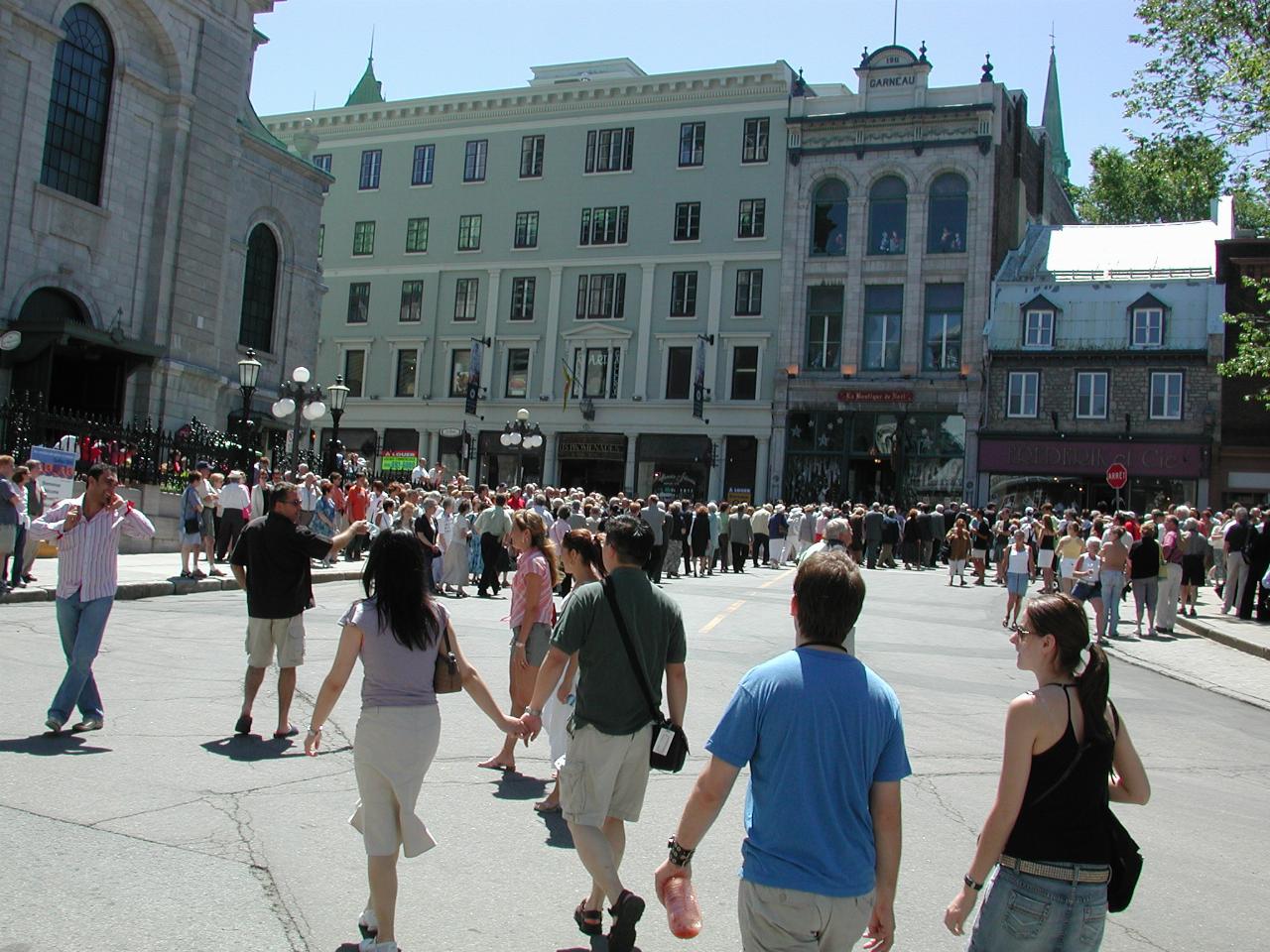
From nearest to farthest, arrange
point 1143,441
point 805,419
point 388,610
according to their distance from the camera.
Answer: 1. point 388,610
2. point 1143,441
3. point 805,419

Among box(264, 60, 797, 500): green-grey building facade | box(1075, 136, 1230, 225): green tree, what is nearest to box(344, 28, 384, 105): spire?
box(264, 60, 797, 500): green-grey building facade

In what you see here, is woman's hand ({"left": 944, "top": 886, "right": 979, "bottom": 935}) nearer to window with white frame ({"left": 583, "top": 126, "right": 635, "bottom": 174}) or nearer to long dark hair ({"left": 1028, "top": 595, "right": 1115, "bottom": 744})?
long dark hair ({"left": 1028, "top": 595, "right": 1115, "bottom": 744})

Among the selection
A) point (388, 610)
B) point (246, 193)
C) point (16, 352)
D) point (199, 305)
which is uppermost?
point (246, 193)

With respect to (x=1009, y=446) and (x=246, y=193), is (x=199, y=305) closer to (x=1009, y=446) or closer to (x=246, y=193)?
(x=246, y=193)

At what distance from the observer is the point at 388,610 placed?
4.89 m

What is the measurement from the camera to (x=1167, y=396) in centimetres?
4038

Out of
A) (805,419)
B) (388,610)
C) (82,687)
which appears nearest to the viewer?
(388,610)

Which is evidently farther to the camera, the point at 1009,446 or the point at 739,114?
the point at 739,114

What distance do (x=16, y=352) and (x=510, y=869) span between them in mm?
24259

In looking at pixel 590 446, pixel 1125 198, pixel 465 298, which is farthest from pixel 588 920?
pixel 1125 198

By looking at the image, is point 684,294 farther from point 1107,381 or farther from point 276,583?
point 276,583

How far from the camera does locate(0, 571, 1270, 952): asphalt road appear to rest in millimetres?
4895

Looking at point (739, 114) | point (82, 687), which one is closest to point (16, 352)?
point (82, 687)

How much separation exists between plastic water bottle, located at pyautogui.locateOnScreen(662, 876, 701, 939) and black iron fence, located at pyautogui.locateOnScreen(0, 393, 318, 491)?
1758cm
